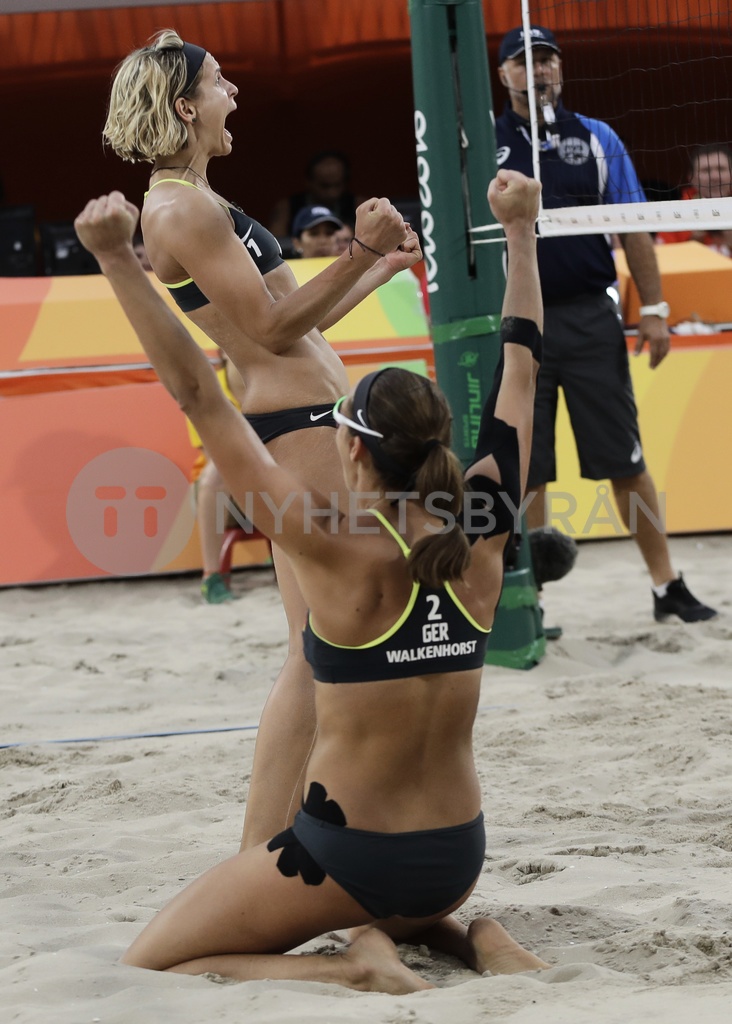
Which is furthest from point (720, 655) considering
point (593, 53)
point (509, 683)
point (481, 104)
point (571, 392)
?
point (593, 53)

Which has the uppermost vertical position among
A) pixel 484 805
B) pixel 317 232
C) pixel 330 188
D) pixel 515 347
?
pixel 330 188

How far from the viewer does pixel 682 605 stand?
5.45m

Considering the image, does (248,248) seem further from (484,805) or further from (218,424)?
(484,805)

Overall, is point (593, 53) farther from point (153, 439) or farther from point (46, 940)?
point (46, 940)

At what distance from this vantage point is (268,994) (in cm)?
219

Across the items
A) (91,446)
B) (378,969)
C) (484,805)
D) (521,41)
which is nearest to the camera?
(378,969)

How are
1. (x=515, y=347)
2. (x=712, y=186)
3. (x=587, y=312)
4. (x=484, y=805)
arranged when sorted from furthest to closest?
(x=712, y=186)
(x=587, y=312)
(x=484, y=805)
(x=515, y=347)

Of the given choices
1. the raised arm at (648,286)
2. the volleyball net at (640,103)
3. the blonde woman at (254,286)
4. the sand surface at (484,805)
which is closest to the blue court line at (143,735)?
the sand surface at (484,805)

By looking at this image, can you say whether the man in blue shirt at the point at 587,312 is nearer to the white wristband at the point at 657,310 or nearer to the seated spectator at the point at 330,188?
the white wristband at the point at 657,310

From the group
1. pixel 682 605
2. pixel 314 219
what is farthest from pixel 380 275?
pixel 314 219

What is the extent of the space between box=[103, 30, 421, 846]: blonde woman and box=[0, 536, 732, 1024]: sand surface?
1.58ft

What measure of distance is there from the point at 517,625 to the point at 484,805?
4.80 ft

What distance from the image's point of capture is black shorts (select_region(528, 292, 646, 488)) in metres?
5.36

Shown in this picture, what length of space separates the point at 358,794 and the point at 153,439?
16.0 ft
